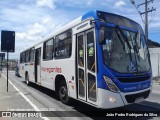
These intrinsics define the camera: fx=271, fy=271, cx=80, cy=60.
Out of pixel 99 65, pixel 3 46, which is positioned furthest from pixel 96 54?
pixel 3 46

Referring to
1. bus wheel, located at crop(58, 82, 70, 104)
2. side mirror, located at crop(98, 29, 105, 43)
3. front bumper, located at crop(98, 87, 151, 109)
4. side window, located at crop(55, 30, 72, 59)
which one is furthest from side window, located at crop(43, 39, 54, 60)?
front bumper, located at crop(98, 87, 151, 109)

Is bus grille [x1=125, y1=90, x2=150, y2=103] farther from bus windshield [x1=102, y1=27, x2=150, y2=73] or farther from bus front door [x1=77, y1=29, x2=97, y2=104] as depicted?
bus front door [x1=77, y1=29, x2=97, y2=104]

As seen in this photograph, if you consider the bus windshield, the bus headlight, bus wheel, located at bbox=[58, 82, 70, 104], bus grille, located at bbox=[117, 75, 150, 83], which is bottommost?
bus wheel, located at bbox=[58, 82, 70, 104]

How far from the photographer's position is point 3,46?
53.2 ft

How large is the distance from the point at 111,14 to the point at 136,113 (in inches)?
133

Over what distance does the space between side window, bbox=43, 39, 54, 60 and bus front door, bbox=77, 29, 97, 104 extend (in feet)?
12.2

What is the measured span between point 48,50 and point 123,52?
608 cm

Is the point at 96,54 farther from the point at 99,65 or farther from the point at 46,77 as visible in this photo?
the point at 46,77

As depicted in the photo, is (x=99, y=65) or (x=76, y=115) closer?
(x=99, y=65)

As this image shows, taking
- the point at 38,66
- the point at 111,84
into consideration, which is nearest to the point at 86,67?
the point at 111,84

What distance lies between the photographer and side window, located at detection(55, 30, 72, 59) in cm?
1034

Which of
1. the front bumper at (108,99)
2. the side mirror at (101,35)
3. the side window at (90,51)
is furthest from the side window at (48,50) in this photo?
the front bumper at (108,99)

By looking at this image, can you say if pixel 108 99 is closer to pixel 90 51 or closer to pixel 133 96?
pixel 133 96

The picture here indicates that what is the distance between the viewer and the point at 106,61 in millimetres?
7840
